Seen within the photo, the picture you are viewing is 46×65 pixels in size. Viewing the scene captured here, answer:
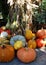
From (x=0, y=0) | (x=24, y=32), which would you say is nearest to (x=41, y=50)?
(x=24, y=32)

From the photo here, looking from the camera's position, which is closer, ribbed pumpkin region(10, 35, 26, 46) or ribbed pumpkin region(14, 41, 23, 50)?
ribbed pumpkin region(14, 41, 23, 50)

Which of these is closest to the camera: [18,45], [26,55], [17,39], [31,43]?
[26,55]

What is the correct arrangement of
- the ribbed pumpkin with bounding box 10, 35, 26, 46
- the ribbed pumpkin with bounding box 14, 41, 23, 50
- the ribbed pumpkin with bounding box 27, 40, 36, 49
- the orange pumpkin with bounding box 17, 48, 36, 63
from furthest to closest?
the ribbed pumpkin with bounding box 27, 40, 36, 49, the ribbed pumpkin with bounding box 10, 35, 26, 46, the ribbed pumpkin with bounding box 14, 41, 23, 50, the orange pumpkin with bounding box 17, 48, 36, 63

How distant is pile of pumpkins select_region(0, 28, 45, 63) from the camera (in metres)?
2.25

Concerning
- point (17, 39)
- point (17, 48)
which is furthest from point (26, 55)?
point (17, 39)

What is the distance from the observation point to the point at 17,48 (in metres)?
2.38

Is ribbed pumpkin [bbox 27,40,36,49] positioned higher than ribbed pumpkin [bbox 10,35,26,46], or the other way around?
ribbed pumpkin [bbox 10,35,26,46]

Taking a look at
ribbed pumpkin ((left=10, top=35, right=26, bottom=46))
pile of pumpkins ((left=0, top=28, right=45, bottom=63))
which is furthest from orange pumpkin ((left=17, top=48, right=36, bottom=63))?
ribbed pumpkin ((left=10, top=35, right=26, bottom=46))

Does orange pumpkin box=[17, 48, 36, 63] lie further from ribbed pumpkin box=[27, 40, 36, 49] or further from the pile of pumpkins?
ribbed pumpkin box=[27, 40, 36, 49]

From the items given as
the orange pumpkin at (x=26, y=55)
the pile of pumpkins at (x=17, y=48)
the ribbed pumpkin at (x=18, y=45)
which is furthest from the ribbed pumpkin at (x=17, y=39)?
the orange pumpkin at (x=26, y=55)

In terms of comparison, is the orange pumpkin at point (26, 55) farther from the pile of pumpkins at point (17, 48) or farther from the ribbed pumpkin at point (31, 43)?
the ribbed pumpkin at point (31, 43)

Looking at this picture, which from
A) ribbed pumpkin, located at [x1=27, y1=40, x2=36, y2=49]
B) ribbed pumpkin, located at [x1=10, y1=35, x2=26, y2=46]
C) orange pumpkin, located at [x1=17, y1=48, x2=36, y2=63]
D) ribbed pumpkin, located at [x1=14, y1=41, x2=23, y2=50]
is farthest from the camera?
ribbed pumpkin, located at [x1=27, y1=40, x2=36, y2=49]

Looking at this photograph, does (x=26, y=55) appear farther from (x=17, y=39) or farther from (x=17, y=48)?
(x=17, y=39)

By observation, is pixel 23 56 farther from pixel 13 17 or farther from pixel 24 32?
pixel 13 17
